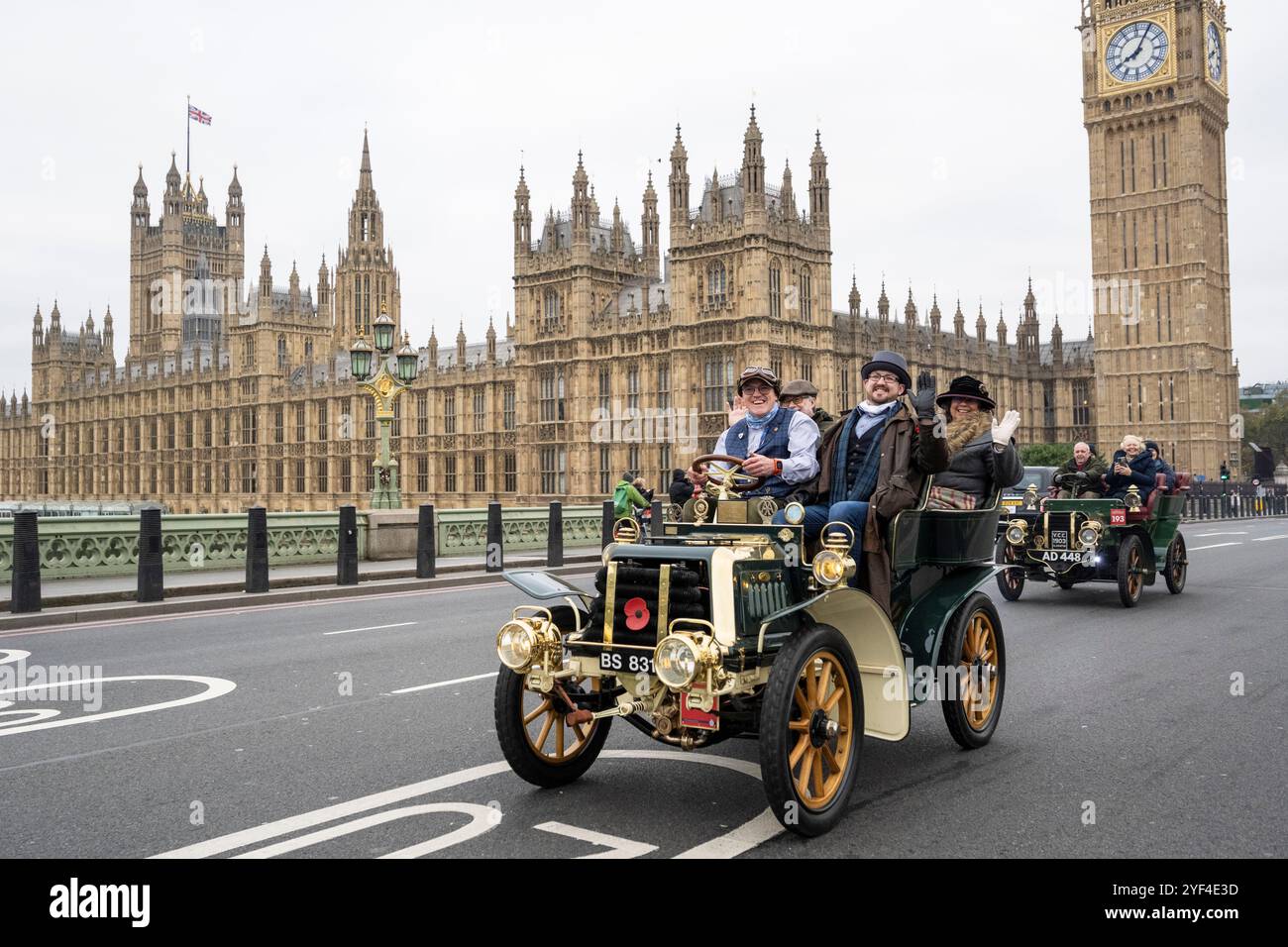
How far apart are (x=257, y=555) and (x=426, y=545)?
3.14m

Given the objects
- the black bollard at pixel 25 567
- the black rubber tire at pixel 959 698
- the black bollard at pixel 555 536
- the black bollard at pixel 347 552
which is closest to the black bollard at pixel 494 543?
the black bollard at pixel 555 536

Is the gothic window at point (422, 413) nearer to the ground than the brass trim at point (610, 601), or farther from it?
farther from it

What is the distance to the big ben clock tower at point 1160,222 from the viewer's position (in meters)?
67.4

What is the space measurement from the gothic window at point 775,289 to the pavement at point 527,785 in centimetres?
3460

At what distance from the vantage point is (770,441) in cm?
609

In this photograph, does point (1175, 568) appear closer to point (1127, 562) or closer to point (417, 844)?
point (1127, 562)

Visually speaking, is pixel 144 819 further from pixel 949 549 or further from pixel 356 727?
pixel 949 549

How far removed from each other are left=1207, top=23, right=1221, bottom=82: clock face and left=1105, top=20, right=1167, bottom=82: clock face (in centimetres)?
309

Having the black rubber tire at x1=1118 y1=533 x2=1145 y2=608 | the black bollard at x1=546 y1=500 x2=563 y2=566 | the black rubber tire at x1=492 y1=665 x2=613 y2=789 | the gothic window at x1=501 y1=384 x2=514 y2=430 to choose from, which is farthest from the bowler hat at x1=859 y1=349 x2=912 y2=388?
the gothic window at x1=501 y1=384 x2=514 y2=430

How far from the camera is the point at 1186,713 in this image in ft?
23.4

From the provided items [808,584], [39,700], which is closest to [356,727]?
[39,700]

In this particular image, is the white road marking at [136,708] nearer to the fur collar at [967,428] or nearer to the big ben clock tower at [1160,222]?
the fur collar at [967,428]

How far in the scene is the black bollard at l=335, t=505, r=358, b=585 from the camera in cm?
1647
